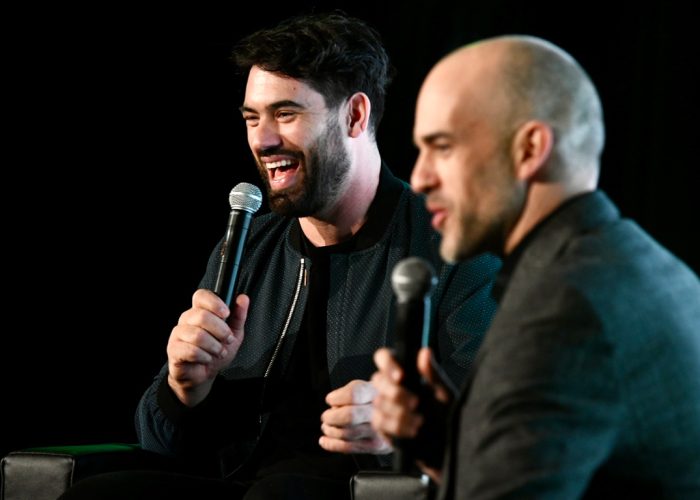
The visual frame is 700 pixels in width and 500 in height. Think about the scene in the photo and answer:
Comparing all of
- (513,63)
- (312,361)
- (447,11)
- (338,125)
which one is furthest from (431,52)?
(513,63)

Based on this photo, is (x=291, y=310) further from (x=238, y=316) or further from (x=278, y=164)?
(x=278, y=164)

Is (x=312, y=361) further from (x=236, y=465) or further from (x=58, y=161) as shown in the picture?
(x=58, y=161)

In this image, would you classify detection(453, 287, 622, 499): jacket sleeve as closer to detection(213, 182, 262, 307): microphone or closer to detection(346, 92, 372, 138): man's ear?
detection(213, 182, 262, 307): microphone

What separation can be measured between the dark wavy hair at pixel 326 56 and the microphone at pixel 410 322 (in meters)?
1.12

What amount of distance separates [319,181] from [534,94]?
1007mm

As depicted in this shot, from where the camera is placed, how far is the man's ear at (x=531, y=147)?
123 centimetres

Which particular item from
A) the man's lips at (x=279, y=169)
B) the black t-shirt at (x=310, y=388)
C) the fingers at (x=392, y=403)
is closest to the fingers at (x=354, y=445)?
the black t-shirt at (x=310, y=388)

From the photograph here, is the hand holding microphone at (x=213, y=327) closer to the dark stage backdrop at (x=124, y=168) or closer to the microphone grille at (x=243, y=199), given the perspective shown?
the microphone grille at (x=243, y=199)

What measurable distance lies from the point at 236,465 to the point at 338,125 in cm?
81

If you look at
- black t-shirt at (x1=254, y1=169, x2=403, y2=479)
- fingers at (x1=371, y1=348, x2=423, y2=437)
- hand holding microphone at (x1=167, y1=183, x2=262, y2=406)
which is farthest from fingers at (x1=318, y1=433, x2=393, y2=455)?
fingers at (x1=371, y1=348, x2=423, y2=437)

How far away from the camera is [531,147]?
1.24 metres

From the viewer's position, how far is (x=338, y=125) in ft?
7.45

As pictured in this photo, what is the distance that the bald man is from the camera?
1.04 m

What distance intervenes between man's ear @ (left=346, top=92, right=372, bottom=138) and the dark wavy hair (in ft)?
0.06
